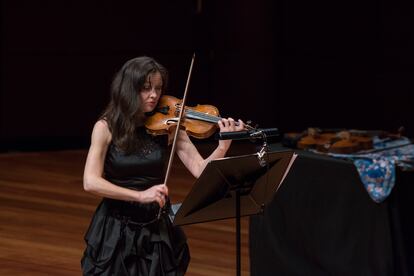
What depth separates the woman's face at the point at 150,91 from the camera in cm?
344

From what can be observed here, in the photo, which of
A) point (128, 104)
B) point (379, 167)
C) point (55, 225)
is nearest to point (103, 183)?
point (128, 104)

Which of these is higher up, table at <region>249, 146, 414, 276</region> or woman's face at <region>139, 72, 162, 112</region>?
woman's face at <region>139, 72, 162, 112</region>

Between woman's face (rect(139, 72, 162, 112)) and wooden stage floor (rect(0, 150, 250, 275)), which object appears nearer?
woman's face (rect(139, 72, 162, 112))

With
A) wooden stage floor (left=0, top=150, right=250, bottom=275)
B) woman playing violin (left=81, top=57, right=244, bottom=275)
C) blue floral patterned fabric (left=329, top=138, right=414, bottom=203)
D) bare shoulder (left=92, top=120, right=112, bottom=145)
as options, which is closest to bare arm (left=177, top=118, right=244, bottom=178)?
woman playing violin (left=81, top=57, right=244, bottom=275)

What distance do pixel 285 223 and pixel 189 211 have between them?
1.64 metres

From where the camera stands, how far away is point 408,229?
438 centimetres

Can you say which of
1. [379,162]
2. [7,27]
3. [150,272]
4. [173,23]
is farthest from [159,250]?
[173,23]

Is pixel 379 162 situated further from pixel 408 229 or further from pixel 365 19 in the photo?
pixel 365 19

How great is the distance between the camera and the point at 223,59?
32.5 feet

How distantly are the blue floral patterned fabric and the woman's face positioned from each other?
136 cm

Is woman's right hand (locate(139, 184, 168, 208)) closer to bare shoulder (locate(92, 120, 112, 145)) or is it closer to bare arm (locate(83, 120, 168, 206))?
bare arm (locate(83, 120, 168, 206))

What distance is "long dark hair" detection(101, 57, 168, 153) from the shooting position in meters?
3.43

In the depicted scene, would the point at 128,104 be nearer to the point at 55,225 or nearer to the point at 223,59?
the point at 55,225

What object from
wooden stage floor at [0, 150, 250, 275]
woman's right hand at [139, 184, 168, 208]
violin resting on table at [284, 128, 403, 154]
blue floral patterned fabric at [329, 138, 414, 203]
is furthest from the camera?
wooden stage floor at [0, 150, 250, 275]
